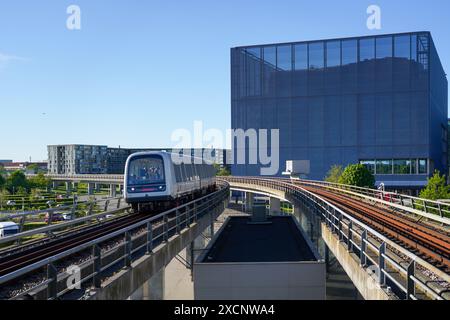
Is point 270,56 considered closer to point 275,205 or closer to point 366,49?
point 366,49

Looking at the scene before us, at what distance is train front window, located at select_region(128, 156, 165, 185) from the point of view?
21.9 m

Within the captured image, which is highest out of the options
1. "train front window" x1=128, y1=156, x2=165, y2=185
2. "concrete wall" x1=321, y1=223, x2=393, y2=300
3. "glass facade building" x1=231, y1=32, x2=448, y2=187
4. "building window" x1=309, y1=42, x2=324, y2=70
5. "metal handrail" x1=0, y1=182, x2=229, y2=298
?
"building window" x1=309, y1=42, x2=324, y2=70

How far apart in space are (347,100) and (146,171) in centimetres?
7013

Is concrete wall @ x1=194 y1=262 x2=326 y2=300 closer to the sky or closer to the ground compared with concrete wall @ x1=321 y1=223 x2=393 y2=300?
closer to the ground

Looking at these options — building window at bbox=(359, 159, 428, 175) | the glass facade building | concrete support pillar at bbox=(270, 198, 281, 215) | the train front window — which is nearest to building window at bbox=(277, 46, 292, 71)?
the glass facade building

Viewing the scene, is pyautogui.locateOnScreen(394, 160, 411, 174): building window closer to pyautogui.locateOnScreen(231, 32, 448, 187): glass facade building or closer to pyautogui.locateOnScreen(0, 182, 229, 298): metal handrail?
pyautogui.locateOnScreen(231, 32, 448, 187): glass facade building

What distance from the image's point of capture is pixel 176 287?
24.3 meters

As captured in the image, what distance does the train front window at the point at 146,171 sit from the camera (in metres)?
21.9

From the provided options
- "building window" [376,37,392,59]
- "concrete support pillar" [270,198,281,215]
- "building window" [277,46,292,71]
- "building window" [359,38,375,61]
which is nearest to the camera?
"concrete support pillar" [270,198,281,215]

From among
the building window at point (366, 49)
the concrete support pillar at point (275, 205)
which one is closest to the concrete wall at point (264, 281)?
the concrete support pillar at point (275, 205)

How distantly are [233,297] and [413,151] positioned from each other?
247 feet

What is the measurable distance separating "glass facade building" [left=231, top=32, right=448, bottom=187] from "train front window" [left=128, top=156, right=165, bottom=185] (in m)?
67.8
